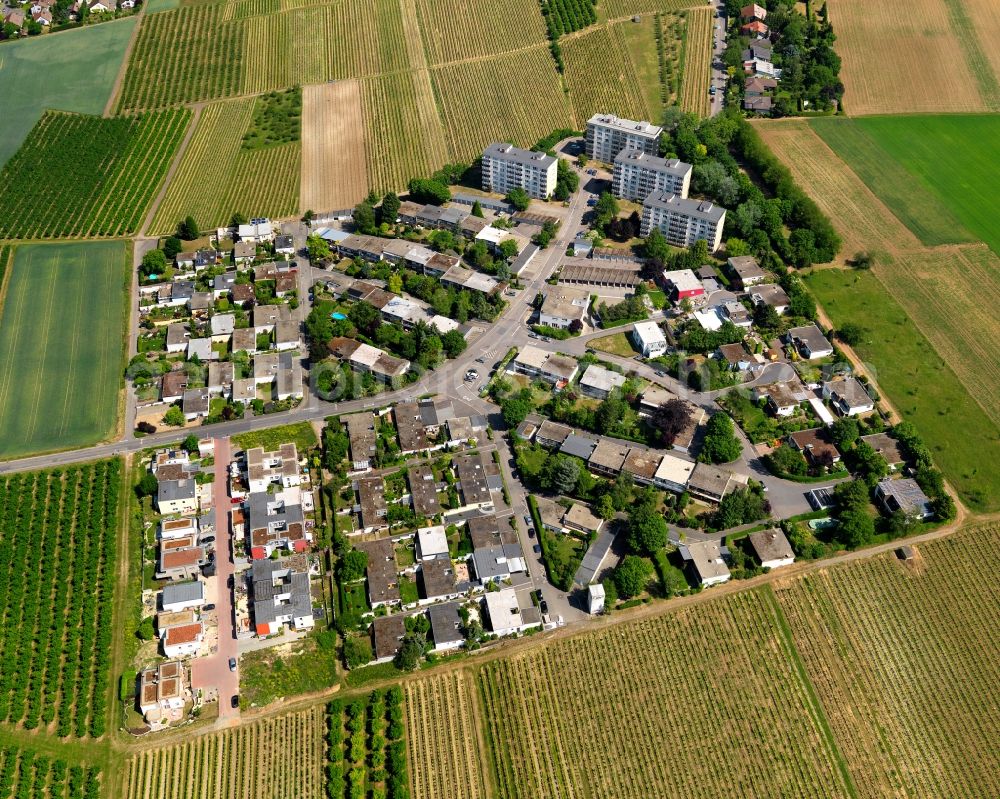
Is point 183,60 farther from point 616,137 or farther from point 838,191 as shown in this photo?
point 838,191

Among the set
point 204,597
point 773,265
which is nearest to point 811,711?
point 204,597

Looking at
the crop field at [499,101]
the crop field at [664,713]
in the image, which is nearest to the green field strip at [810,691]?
the crop field at [664,713]

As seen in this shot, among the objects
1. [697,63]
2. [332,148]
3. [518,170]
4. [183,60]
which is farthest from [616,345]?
[183,60]

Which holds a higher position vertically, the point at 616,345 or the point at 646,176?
the point at 646,176

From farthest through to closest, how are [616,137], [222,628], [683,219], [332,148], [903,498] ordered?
[332,148] → [616,137] → [683,219] → [903,498] → [222,628]

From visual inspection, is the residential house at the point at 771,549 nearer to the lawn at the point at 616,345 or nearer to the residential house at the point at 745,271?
the lawn at the point at 616,345

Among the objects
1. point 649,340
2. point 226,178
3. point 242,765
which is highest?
point 226,178

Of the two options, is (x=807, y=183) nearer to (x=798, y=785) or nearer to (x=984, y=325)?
(x=984, y=325)
